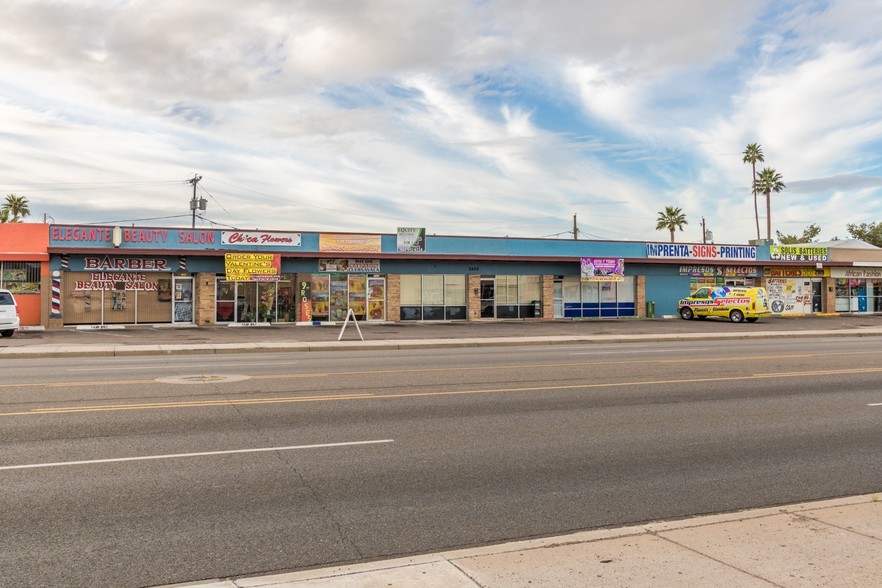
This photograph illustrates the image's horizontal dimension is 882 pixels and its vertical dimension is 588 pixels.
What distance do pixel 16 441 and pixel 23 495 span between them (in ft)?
7.69

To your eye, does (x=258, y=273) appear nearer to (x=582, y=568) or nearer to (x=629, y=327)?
(x=629, y=327)

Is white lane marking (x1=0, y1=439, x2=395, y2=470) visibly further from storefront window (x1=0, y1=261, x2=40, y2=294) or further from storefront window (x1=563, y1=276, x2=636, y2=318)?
storefront window (x1=563, y1=276, x2=636, y2=318)

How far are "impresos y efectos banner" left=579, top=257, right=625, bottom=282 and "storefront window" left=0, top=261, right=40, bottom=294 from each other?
26661 mm

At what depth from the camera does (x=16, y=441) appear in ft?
26.5

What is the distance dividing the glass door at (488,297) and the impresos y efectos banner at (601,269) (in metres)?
5.08

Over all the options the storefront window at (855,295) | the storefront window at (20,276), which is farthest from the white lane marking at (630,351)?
the storefront window at (855,295)

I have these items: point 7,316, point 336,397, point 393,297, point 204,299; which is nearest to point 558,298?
point 393,297

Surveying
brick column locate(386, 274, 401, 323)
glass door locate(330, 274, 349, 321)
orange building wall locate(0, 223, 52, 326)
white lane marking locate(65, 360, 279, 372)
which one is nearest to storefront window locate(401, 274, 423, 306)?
brick column locate(386, 274, 401, 323)

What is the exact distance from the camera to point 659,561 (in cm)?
470

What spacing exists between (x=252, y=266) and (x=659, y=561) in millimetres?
30051

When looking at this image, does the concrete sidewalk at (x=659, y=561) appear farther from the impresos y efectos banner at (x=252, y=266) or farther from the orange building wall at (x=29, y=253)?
the orange building wall at (x=29, y=253)

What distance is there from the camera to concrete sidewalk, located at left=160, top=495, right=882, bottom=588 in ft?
14.3

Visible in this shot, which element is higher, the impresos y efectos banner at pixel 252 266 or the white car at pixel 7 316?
the impresos y efectos banner at pixel 252 266

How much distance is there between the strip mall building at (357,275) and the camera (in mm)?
31250
